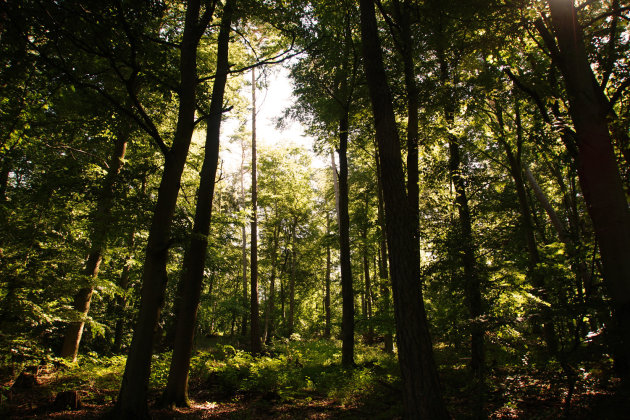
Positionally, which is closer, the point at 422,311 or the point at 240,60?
the point at 422,311

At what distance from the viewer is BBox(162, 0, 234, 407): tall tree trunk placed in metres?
5.97

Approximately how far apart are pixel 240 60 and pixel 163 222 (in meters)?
8.99

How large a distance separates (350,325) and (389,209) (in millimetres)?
6705

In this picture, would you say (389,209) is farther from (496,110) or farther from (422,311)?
(496,110)

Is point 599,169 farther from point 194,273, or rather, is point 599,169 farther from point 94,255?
point 94,255

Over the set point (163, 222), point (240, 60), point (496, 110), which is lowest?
point (163, 222)

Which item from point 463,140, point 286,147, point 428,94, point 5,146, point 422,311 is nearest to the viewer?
point 422,311

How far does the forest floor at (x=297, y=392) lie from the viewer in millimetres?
4023

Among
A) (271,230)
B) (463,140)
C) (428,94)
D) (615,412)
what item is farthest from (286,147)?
(615,412)

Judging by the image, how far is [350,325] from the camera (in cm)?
1008

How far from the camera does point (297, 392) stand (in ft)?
23.6

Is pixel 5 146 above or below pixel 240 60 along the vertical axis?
below

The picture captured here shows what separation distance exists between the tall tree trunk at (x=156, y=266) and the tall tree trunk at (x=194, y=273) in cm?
52

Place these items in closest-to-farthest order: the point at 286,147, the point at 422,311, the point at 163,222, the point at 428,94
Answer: the point at 422,311 → the point at 163,222 → the point at 428,94 → the point at 286,147
